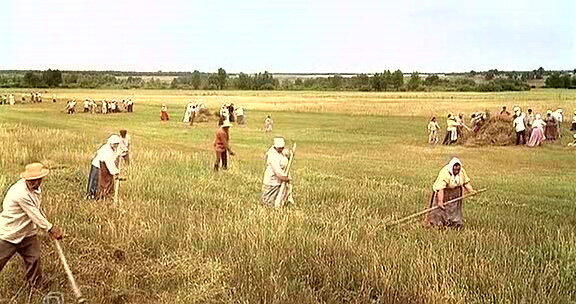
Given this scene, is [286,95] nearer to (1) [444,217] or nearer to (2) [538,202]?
(2) [538,202]

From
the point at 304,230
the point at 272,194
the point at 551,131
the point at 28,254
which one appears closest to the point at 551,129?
the point at 551,131

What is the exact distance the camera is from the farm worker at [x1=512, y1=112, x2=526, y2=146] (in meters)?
21.3

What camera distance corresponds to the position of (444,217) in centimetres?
884

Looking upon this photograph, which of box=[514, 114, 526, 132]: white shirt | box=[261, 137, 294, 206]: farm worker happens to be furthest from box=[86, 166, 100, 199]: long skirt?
box=[514, 114, 526, 132]: white shirt

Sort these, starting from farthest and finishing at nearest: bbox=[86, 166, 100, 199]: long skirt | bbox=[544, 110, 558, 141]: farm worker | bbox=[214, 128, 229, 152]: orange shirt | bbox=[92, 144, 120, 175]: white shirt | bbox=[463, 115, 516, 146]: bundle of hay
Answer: bbox=[544, 110, 558, 141]: farm worker → bbox=[463, 115, 516, 146]: bundle of hay → bbox=[214, 128, 229, 152]: orange shirt → bbox=[86, 166, 100, 199]: long skirt → bbox=[92, 144, 120, 175]: white shirt

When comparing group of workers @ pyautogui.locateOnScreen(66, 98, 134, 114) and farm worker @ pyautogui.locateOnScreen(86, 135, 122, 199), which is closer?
farm worker @ pyautogui.locateOnScreen(86, 135, 122, 199)

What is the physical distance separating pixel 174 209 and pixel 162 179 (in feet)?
9.66

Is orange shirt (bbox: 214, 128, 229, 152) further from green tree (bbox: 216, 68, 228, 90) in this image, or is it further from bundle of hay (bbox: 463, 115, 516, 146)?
bundle of hay (bbox: 463, 115, 516, 146)

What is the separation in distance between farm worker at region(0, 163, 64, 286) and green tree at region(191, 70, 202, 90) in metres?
12.9

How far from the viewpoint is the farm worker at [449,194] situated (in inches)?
339

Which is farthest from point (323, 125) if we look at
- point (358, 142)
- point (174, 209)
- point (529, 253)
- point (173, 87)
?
point (529, 253)

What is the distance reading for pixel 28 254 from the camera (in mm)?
6340

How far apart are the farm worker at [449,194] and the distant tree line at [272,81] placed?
422 inches

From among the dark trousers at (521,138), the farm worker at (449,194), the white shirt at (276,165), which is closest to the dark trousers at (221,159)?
the white shirt at (276,165)
